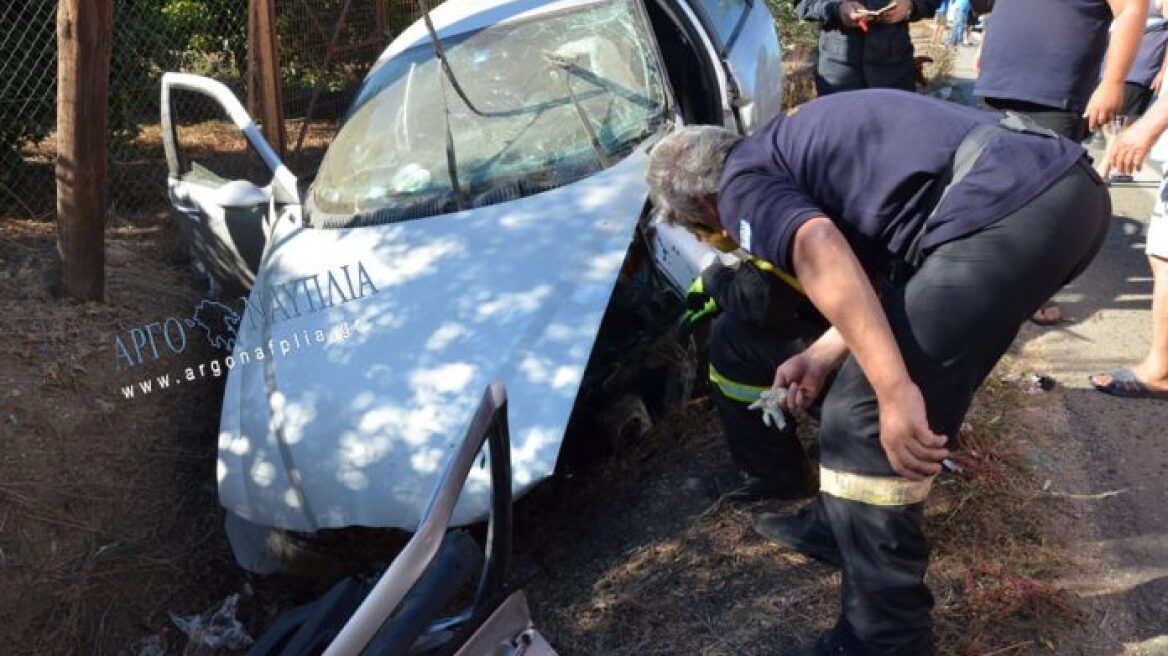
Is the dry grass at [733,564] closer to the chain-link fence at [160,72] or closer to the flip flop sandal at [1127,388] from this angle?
the flip flop sandal at [1127,388]

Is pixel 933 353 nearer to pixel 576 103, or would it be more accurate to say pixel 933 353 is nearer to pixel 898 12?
pixel 576 103

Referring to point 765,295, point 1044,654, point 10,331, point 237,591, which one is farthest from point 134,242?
point 1044,654

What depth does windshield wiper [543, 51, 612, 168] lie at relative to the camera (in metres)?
3.51

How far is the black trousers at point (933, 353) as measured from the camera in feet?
6.32

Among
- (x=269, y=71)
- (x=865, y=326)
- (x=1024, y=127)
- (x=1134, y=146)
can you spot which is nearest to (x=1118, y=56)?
(x=1134, y=146)

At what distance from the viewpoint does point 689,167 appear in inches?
83.2

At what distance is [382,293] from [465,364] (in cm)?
50

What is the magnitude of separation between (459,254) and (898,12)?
2.71 m

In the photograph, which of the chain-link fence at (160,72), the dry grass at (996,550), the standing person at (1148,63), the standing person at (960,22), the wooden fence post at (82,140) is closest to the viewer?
the dry grass at (996,550)

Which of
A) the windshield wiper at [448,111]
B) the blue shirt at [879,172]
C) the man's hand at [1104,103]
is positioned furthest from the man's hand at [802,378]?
the man's hand at [1104,103]

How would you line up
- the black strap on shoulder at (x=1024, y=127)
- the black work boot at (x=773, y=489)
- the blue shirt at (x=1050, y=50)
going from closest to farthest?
the black strap on shoulder at (x=1024, y=127) → the black work boot at (x=773, y=489) → the blue shirt at (x=1050, y=50)

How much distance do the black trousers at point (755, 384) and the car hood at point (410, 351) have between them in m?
0.41

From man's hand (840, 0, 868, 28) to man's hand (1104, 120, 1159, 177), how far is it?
1.84 m

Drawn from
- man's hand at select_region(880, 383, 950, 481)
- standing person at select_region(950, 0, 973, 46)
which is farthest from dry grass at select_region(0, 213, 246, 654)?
standing person at select_region(950, 0, 973, 46)
